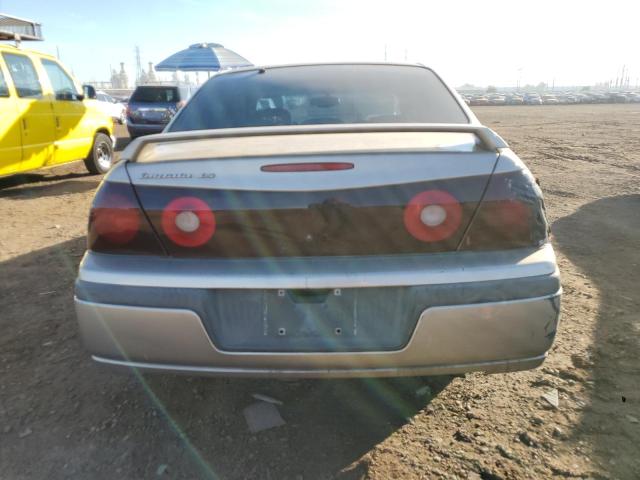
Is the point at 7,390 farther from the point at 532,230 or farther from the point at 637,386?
the point at 637,386

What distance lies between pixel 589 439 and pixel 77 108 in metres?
8.13

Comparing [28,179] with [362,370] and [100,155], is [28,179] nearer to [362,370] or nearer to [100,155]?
[100,155]

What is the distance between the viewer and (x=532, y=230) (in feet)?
5.85

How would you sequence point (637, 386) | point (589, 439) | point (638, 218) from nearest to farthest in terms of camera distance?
point (589, 439), point (637, 386), point (638, 218)

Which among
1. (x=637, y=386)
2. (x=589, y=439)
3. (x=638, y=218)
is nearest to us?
(x=589, y=439)

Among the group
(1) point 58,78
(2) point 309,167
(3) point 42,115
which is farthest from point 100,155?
(2) point 309,167

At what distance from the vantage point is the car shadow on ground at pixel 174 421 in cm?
193

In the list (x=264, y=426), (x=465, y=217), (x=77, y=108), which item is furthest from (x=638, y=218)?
(x=77, y=108)

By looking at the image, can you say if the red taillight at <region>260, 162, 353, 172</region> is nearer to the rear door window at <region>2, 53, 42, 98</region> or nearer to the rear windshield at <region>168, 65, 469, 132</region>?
the rear windshield at <region>168, 65, 469, 132</region>

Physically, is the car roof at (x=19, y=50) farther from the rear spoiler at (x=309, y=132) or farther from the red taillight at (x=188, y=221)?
the red taillight at (x=188, y=221)

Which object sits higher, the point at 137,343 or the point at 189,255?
the point at 189,255

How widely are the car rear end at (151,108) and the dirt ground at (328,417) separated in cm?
1036

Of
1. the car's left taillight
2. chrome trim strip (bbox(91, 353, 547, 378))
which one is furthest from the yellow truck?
chrome trim strip (bbox(91, 353, 547, 378))

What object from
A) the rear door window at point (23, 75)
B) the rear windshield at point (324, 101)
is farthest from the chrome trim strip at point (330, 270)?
the rear door window at point (23, 75)
